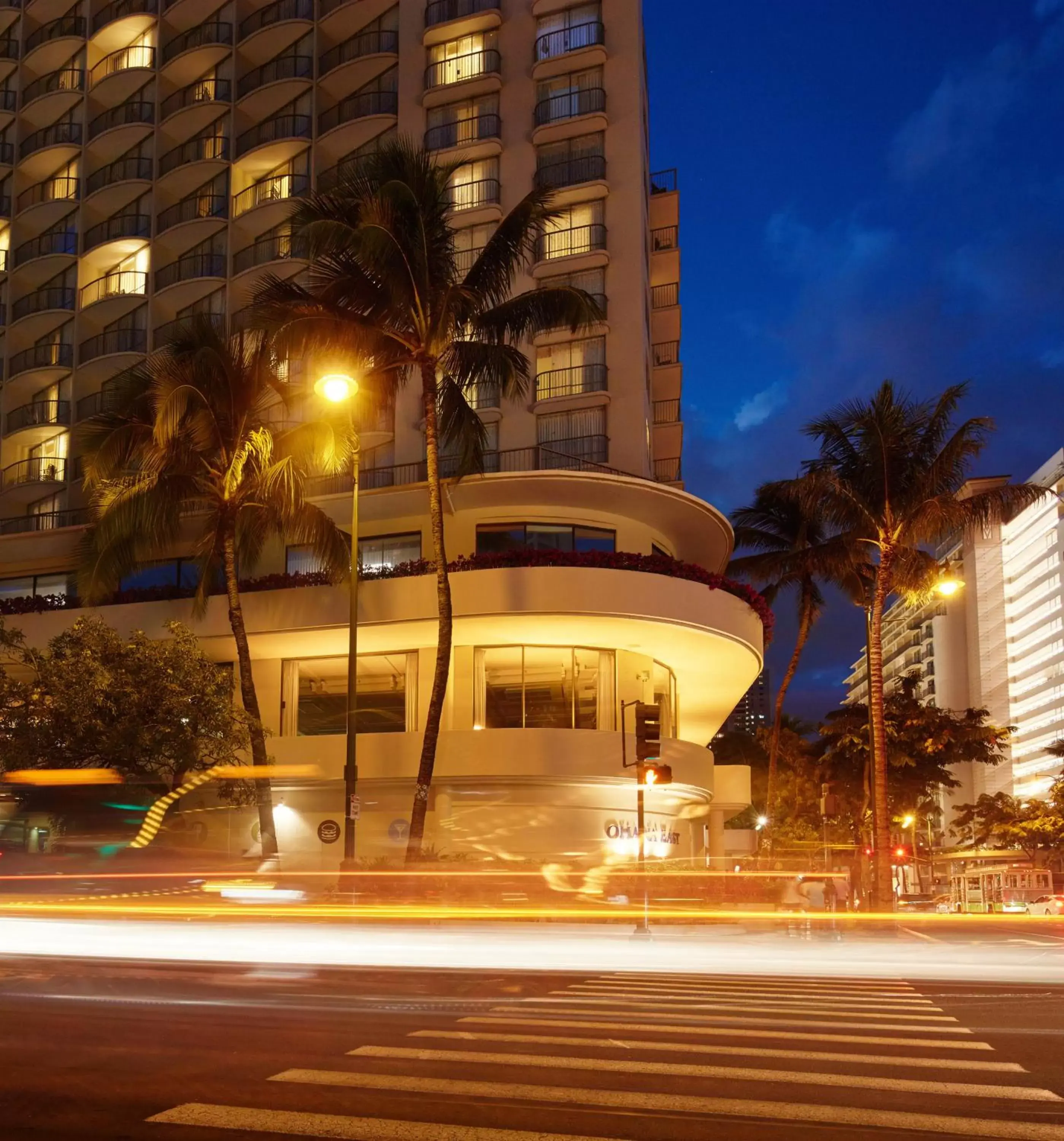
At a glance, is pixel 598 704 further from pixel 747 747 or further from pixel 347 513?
pixel 747 747

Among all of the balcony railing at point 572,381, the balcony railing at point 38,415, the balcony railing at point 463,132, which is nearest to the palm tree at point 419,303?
the balcony railing at point 572,381

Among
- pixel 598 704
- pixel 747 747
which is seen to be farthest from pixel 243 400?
pixel 747 747

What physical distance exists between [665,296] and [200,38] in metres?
20.0

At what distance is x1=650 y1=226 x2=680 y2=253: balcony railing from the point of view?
148ft

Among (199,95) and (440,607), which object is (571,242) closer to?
(440,607)

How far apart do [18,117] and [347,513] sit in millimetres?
28948

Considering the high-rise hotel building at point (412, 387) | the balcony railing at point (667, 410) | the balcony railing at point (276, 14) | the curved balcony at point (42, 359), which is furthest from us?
the curved balcony at point (42, 359)

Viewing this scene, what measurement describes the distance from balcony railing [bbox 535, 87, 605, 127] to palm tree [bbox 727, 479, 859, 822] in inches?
536

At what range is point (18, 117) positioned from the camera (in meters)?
50.7

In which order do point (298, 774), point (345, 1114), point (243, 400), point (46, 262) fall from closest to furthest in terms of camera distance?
1. point (345, 1114)
2. point (243, 400)
3. point (298, 774)
4. point (46, 262)

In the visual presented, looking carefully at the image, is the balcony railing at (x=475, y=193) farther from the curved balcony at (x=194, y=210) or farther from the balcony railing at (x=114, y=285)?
the balcony railing at (x=114, y=285)

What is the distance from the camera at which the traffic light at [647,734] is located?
2016 centimetres

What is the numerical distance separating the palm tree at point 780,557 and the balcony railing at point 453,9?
18.5 meters

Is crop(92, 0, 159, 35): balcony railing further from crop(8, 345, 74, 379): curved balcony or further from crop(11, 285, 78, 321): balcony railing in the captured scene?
crop(8, 345, 74, 379): curved balcony
